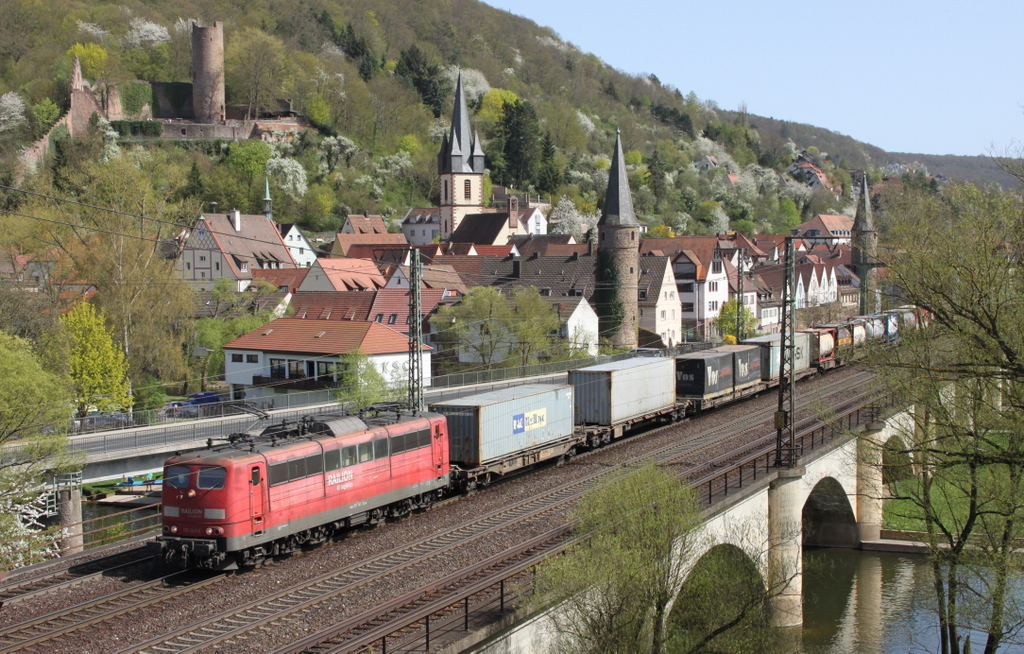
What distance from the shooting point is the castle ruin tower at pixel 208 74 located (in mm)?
122125

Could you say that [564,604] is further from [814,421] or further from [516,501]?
[814,421]

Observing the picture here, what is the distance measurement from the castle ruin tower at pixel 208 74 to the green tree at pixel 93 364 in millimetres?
89242

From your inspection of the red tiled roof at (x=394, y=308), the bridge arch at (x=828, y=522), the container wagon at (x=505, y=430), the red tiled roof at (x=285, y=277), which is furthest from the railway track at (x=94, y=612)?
the red tiled roof at (x=285, y=277)

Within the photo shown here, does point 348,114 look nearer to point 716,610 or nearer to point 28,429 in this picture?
point 28,429

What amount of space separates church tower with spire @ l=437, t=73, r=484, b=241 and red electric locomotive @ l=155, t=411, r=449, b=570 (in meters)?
86.5

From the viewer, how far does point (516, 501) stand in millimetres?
24859

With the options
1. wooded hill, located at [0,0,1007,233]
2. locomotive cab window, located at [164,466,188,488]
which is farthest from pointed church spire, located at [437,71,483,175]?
locomotive cab window, located at [164,466,188,488]

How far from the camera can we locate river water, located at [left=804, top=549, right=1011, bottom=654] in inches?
Answer: 1061

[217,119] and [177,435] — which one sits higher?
[217,119]

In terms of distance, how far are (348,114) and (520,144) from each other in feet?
76.7

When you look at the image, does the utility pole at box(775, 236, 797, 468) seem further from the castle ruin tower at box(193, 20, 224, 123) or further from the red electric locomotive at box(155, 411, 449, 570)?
the castle ruin tower at box(193, 20, 224, 123)

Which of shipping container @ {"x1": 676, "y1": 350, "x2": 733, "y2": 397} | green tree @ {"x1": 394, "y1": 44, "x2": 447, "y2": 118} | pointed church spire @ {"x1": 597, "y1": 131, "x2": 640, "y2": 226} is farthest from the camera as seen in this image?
green tree @ {"x1": 394, "y1": 44, "x2": 447, "y2": 118}

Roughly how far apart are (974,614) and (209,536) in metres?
Result: 15.1

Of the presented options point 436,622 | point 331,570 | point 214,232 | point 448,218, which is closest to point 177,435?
point 331,570
